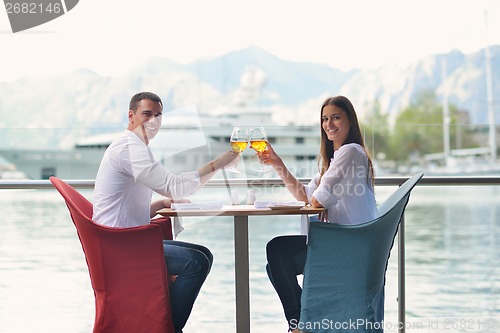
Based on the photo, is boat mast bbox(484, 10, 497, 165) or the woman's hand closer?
the woman's hand

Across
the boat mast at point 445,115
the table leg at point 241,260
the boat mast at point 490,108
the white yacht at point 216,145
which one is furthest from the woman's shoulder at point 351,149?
the boat mast at point 445,115

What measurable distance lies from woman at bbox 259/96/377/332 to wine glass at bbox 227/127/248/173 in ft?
0.27

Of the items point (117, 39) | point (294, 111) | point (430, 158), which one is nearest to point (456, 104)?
point (430, 158)

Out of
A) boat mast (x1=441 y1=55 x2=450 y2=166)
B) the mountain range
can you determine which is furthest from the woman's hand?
boat mast (x1=441 y1=55 x2=450 y2=166)


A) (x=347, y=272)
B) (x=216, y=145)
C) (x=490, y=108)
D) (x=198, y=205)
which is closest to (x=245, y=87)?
(x=216, y=145)

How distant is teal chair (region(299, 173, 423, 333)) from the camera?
7.93 feet

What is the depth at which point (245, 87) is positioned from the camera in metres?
31.0

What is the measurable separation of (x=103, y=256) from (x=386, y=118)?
33.5m

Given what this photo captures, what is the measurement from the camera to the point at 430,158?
108 ft

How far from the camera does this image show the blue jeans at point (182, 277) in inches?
98.8

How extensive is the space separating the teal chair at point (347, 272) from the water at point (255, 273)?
1.63ft

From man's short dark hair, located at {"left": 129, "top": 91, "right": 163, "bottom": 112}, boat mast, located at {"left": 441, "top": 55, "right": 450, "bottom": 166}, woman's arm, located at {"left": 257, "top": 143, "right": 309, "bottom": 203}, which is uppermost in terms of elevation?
boat mast, located at {"left": 441, "top": 55, "right": 450, "bottom": 166}

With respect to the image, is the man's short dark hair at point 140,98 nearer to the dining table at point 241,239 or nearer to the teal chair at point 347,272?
the dining table at point 241,239
